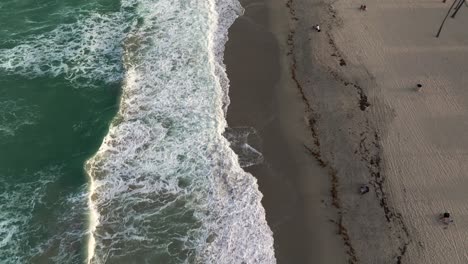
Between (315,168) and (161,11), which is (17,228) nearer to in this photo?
(315,168)

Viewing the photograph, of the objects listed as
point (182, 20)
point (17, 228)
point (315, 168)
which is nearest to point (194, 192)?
point (315, 168)

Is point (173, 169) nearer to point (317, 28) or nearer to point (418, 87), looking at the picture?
point (317, 28)

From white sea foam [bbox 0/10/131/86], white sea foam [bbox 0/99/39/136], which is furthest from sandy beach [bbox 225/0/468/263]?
white sea foam [bbox 0/99/39/136]

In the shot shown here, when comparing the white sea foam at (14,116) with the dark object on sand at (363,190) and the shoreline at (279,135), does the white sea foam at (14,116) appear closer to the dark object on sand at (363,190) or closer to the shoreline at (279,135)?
the shoreline at (279,135)

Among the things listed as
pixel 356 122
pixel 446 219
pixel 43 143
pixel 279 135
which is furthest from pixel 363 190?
pixel 43 143

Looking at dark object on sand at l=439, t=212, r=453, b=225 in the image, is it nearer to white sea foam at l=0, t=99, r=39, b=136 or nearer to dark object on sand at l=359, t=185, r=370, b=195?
dark object on sand at l=359, t=185, r=370, b=195
